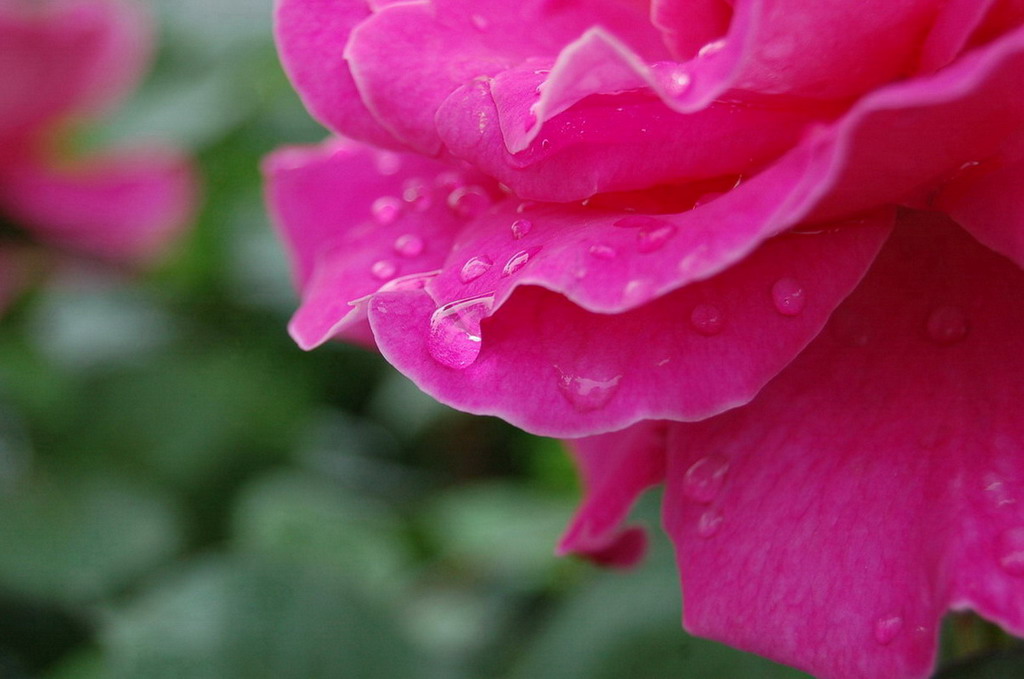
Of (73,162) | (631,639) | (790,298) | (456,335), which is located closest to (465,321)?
(456,335)

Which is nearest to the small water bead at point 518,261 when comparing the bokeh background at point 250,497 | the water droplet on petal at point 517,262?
the water droplet on petal at point 517,262

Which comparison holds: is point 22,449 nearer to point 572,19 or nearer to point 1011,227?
point 572,19

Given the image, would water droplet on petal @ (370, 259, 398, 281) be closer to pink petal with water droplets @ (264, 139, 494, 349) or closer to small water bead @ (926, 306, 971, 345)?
pink petal with water droplets @ (264, 139, 494, 349)

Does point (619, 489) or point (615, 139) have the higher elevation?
point (615, 139)

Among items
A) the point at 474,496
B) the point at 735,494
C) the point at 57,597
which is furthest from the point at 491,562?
the point at 735,494

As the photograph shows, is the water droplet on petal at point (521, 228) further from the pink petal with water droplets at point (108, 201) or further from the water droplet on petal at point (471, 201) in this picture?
the pink petal with water droplets at point (108, 201)

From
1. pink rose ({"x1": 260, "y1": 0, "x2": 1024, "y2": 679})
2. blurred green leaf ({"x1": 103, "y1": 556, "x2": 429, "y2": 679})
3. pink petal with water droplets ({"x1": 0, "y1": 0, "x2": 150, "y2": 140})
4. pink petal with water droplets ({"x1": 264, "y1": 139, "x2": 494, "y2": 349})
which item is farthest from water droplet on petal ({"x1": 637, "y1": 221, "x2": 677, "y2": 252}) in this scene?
pink petal with water droplets ({"x1": 0, "y1": 0, "x2": 150, "y2": 140})

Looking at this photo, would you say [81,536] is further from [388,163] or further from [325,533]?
[388,163]
